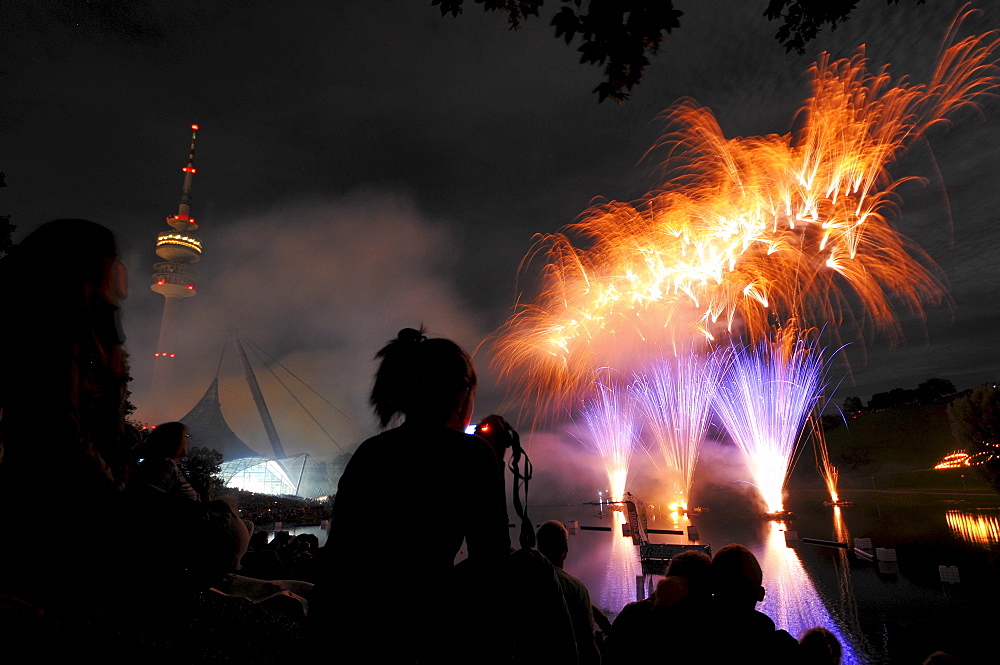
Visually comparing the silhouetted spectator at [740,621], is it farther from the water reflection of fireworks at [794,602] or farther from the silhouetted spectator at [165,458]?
the water reflection of fireworks at [794,602]

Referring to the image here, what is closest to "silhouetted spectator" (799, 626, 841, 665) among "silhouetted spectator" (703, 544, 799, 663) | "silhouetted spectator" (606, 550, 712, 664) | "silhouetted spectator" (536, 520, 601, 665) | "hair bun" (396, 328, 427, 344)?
Result: "silhouetted spectator" (703, 544, 799, 663)

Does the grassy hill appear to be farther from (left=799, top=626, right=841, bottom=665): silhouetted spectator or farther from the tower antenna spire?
the tower antenna spire

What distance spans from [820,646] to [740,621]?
1.36 meters

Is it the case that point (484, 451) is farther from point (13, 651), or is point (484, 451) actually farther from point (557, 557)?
point (557, 557)

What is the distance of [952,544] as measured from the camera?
23656 mm

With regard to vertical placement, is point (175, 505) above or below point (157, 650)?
above

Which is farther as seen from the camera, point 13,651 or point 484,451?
point 484,451

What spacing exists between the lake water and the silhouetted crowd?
175 inches

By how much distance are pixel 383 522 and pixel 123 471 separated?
1.09 meters

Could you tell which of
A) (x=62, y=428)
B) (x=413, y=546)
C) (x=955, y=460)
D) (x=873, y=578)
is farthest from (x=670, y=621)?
(x=955, y=460)

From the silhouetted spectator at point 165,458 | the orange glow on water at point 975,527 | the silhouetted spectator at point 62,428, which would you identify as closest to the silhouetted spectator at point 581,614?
the silhouetted spectator at point 62,428

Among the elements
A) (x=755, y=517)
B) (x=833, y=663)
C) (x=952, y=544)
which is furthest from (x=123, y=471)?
(x=755, y=517)

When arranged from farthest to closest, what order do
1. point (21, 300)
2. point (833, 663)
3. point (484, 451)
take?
point (833, 663), point (484, 451), point (21, 300)

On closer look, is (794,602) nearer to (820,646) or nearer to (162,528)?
(820,646)
